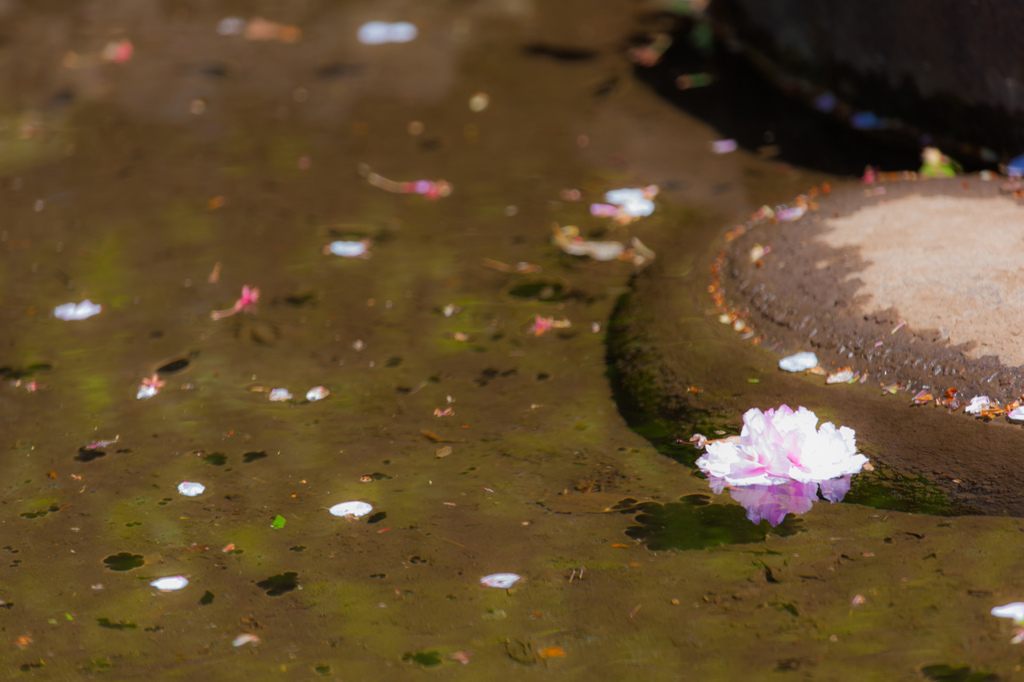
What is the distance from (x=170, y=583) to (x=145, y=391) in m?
0.76

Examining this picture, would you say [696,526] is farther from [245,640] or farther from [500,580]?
[245,640]

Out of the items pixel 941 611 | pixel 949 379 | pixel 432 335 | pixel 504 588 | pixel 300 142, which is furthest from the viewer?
pixel 300 142

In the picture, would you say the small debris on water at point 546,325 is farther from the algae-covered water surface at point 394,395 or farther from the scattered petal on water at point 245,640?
the scattered petal on water at point 245,640

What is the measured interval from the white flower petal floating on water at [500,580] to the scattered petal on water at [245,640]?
0.42 m

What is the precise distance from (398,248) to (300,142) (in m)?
0.92

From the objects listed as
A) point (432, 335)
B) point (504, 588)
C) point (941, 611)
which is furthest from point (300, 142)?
point (941, 611)

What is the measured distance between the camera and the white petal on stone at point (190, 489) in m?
2.11

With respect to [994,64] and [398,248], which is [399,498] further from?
[994,64]

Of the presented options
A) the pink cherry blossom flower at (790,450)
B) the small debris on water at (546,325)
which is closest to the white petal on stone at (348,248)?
the small debris on water at (546,325)

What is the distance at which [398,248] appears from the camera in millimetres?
3090

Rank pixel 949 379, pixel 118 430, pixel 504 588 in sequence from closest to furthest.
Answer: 1. pixel 504 588
2. pixel 949 379
3. pixel 118 430

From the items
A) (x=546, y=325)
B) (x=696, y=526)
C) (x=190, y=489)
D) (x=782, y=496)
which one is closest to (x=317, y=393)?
(x=190, y=489)

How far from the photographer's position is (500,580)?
1.83m

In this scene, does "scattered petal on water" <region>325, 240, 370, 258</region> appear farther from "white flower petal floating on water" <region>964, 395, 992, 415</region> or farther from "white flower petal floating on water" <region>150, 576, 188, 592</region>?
"white flower petal floating on water" <region>964, 395, 992, 415</region>
